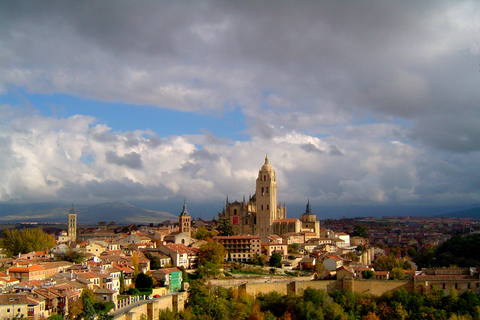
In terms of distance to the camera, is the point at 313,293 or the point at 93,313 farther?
the point at 313,293

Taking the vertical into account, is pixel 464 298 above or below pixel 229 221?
below

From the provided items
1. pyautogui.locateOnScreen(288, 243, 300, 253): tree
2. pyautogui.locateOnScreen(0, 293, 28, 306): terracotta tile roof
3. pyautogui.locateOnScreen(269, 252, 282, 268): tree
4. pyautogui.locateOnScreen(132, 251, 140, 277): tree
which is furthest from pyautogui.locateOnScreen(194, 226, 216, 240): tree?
pyautogui.locateOnScreen(0, 293, 28, 306): terracotta tile roof

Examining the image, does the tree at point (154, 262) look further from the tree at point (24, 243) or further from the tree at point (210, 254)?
the tree at point (24, 243)

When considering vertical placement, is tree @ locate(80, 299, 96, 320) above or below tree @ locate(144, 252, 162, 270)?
below

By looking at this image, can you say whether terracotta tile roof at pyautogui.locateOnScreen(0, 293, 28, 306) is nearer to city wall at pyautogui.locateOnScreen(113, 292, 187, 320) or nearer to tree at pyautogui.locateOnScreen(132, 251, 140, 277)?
city wall at pyautogui.locateOnScreen(113, 292, 187, 320)

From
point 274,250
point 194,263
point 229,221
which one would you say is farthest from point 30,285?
point 229,221

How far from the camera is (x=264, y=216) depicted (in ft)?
208

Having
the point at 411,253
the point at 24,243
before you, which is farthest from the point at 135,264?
the point at 411,253

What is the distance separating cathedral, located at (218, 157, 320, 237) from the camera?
62.4 m

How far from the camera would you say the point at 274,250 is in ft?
158

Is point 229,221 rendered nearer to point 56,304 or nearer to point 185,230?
point 185,230

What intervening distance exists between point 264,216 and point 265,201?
1831mm

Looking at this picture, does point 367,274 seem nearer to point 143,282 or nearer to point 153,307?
point 143,282

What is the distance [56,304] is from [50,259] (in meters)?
12.6
